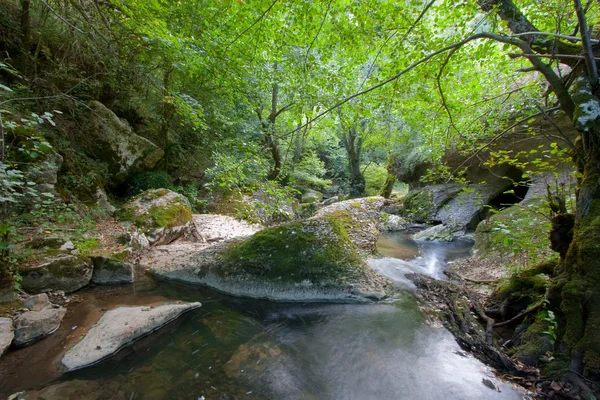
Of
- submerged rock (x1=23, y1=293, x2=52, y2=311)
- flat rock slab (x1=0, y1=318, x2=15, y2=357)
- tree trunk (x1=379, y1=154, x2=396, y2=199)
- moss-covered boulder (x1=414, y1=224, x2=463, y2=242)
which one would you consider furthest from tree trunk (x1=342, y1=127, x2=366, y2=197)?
flat rock slab (x1=0, y1=318, x2=15, y2=357)

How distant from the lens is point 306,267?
4766 mm

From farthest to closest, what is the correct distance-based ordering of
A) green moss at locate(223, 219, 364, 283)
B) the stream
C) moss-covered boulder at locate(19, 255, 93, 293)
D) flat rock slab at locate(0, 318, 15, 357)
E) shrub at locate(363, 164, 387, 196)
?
shrub at locate(363, 164, 387, 196) < green moss at locate(223, 219, 364, 283) < moss-covered boulder at locate(19, 255, 93, 293) < flat rock slab at locate(0, 318, 15, 357) < the stream

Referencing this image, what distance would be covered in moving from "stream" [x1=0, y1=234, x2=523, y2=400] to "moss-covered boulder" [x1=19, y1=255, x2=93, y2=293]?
241 millimetres

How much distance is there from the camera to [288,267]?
15.6 ft

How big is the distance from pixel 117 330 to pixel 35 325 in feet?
3.00

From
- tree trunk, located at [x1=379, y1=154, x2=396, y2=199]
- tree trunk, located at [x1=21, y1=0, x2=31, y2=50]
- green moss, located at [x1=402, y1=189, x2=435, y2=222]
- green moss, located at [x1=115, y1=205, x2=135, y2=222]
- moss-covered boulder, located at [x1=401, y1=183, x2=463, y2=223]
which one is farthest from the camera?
tree trunk, located at [x1=379, y1=154, x2=396, y2=199]

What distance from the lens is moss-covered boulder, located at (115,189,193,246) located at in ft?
21.1

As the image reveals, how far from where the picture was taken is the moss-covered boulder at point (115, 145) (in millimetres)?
6898

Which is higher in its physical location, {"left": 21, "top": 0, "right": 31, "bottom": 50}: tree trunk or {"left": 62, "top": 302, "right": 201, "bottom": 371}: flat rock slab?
{"left": 21, "top": 0, "right": 31, "bottom": 50}: tree trunk

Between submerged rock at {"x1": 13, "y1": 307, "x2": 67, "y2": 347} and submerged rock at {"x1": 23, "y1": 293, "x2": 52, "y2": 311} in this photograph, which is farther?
submerged rock at {"x1": 23, "y1": 293, "x2": 52, "y2": 311}

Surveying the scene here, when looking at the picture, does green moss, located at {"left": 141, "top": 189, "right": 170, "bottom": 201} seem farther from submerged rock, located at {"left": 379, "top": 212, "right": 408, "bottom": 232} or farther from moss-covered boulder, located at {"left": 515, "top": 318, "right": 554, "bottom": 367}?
submerged rock, located at {"left": 379, "top": 212, "right": 408, "bottom": 232}

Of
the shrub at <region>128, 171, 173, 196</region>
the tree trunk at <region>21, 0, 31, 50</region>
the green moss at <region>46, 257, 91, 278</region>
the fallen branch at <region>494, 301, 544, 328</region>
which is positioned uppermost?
the tree trunk at <region>21, 0, 31, 50</region>

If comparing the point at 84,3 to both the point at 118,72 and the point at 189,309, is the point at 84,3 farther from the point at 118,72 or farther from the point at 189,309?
the point at 189,309

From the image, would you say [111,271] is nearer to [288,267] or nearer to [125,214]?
[125,214]
